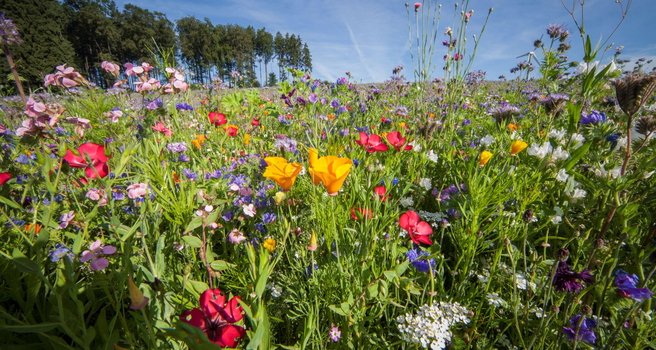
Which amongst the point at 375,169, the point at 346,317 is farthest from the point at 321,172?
the point at 375,169

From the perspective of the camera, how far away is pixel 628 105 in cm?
102

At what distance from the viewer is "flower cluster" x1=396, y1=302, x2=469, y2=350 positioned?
0.97 metres

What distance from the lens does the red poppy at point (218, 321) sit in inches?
30.0

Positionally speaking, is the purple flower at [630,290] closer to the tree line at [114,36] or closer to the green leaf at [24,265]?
the green leaf at [24,265]

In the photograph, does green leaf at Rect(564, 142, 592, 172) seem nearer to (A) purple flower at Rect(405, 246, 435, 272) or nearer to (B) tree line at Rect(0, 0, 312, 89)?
(A) purple flower at Rect(405, 246, 435, 272)

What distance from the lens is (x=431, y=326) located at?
98 cm

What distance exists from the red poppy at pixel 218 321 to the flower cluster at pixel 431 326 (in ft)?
1.89

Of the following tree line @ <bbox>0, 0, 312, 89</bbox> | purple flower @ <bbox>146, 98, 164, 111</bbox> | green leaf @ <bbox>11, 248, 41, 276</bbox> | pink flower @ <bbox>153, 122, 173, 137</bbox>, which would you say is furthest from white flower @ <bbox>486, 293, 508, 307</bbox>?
tree line @ <bbox>0, 0, 312, 89</bbox>

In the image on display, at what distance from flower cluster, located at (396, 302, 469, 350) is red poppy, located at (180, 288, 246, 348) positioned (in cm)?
57

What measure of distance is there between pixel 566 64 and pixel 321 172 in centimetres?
224

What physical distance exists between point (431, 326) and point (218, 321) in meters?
0.70

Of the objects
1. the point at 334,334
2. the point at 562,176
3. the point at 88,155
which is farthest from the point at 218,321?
the point at 562,176

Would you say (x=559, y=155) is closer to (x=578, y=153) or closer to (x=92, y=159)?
(x=578, y=153)

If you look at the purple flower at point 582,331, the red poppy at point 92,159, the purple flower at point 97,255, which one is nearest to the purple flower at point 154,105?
the red poppy at point 92,159
